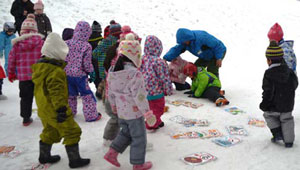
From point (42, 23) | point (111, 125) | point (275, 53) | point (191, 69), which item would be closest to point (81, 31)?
point (111, 125)

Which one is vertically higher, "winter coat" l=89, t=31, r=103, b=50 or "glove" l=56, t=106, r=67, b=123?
"winter coat" l=89, t=31, r=103, b=50

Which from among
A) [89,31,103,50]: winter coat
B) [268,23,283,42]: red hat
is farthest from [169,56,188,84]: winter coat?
[268,23,283,42]: red hat

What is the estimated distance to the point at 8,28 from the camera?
7.25 meters

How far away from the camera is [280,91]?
379cm

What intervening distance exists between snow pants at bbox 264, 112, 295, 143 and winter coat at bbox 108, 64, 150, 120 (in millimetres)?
1858

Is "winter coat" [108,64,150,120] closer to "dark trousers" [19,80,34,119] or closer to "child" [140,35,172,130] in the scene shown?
"child" [140,35,172,130]

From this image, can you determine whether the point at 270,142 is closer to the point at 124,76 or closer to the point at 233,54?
the point at 124,76

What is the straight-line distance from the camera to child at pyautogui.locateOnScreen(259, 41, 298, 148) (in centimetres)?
377

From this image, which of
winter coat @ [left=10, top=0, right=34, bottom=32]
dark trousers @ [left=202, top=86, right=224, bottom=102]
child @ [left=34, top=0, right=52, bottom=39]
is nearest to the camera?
dark trousers @ [left=202, top=86, right=224, bottom=102]

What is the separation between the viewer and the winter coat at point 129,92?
3.15 metres

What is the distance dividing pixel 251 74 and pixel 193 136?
5.07 metres

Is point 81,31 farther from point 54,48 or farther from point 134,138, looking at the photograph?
point 134,138

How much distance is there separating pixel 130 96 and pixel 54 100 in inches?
33.4

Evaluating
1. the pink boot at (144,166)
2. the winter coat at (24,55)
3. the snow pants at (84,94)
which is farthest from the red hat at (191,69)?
the pink boot at (144,166)
